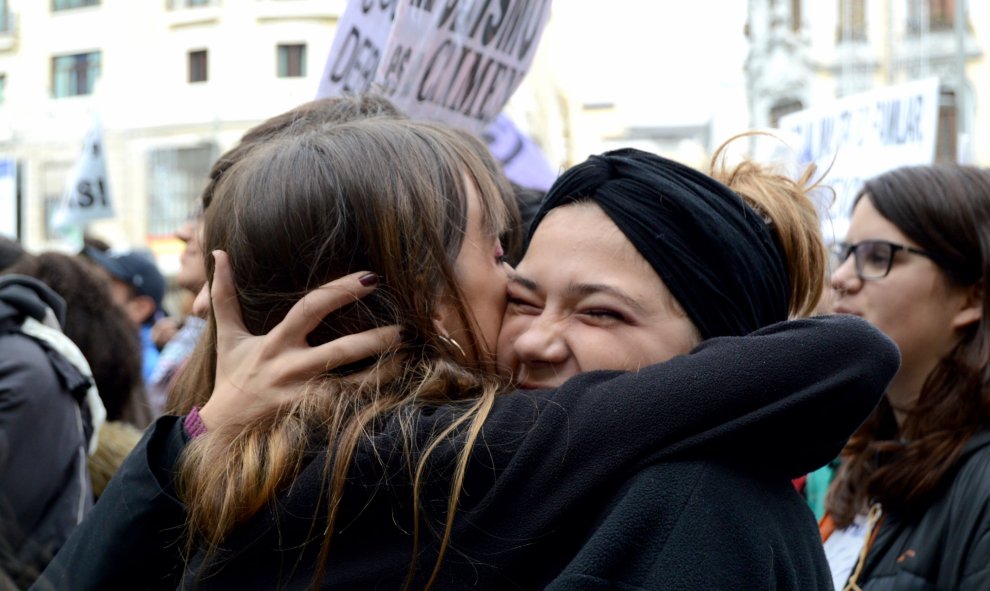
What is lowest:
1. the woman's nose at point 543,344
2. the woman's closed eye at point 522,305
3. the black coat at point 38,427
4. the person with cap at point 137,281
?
the person with cap at point 137,281

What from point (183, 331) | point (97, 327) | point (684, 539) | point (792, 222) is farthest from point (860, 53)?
point (684, 539)

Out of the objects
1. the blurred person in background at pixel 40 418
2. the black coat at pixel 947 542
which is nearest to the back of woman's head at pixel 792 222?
the black coat at pixel 947 542

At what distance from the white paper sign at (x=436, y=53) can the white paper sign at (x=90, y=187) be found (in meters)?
5.99

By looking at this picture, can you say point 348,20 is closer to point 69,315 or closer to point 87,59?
point 69,315

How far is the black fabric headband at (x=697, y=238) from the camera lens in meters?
1.56

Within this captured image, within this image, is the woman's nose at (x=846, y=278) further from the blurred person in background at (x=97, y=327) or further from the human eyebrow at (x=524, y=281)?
the blurred person in background at (x=97, y=327)

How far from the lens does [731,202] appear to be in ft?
5.34

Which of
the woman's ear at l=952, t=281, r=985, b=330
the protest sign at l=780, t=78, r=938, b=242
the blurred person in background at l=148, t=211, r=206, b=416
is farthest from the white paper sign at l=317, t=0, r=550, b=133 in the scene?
the protest sign at l=780, t=78, r=938, b=242

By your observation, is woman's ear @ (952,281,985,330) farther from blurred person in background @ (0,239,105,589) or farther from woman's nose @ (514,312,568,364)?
blurred person in background @ (0,239,105,589)

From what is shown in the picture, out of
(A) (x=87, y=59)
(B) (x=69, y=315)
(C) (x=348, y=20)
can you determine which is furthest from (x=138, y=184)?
(C) (x=348, y=20)

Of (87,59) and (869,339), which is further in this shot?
(87,59)

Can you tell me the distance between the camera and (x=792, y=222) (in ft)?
5.73

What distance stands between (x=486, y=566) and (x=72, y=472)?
220 cm

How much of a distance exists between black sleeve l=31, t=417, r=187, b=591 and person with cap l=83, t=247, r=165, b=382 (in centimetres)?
506
